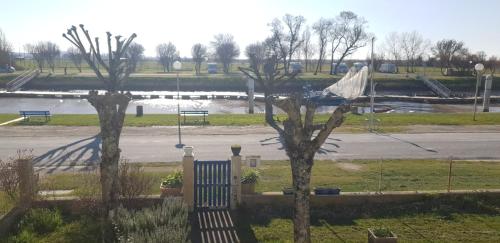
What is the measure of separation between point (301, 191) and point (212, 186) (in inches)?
196

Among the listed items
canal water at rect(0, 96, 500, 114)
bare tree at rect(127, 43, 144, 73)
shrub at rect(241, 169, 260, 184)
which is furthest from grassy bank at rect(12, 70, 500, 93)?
shrub at rect(241, 169, 260, 184)

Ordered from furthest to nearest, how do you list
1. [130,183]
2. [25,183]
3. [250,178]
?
1. [250,178]
2. [130,183]
3. [25,183]

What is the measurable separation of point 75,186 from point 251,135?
1164cm

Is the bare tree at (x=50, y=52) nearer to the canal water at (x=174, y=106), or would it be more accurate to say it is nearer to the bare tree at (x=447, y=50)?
the canal water at (x=174, y=106)

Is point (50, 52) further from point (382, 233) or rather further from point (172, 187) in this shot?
point (382, 233)

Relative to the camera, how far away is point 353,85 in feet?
119

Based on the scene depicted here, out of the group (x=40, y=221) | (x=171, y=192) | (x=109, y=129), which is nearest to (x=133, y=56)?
(x=171, y=192)

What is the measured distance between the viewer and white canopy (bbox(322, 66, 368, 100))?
35.2m

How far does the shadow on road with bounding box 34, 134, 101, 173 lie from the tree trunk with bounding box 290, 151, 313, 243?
11.8m

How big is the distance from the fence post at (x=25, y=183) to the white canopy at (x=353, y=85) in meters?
27.4

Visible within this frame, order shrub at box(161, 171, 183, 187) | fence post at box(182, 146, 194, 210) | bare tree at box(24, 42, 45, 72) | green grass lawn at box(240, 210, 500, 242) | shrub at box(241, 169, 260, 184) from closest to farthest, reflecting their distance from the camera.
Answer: green grass lawn at box(240, 210, 500, 242) < fence post at box(182, 146, 194, 210) < shrub at box(161, 171, 183, 187) < shrub at box(241, 169, 260, 184) < bare tree at box(24, 42, 45, 72)

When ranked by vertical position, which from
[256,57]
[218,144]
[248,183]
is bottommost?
[218,144]

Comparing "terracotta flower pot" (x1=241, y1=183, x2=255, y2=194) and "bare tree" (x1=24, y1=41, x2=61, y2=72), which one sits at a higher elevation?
"bare tree" (x1=24, y1=41, x2=61, y2=72)

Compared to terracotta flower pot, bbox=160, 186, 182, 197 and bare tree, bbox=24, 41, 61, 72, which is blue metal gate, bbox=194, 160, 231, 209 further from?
bare tree, bbox=24, 41, 61, 72
